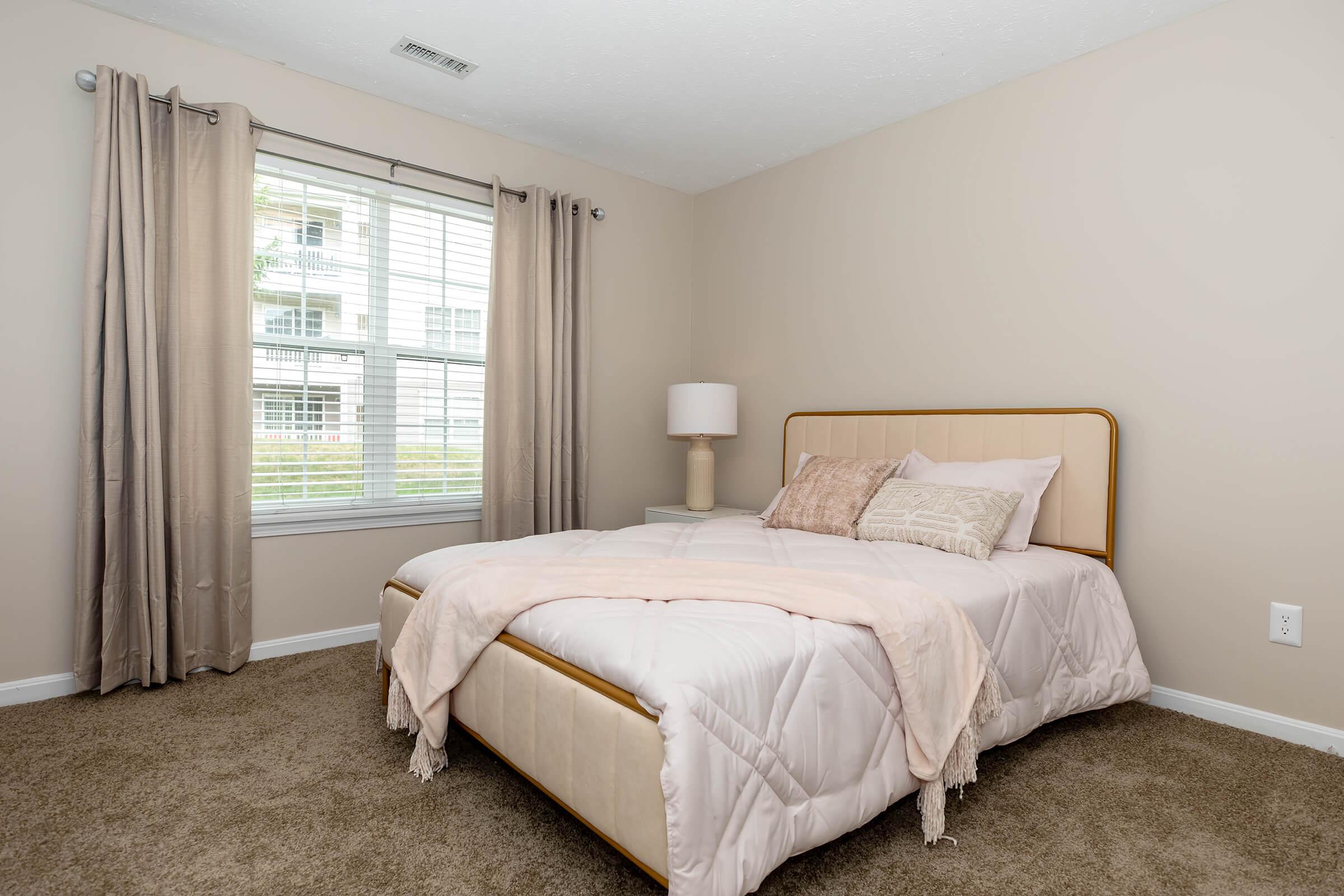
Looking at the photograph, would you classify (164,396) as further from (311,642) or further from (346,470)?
(311,642)

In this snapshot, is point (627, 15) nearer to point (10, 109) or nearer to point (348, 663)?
point (10, 109)

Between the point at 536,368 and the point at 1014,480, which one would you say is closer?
the point at 1014,480

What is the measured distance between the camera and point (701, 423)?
3.87m

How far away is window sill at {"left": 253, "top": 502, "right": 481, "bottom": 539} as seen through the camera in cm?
311

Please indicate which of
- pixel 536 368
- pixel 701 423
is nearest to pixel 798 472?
pixel 701 423

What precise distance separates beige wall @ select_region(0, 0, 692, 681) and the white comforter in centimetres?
112

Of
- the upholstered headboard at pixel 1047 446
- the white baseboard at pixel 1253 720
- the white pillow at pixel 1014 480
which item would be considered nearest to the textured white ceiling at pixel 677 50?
the upholstered headboard at pixel 1047 446

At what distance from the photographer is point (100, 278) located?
8.40ft

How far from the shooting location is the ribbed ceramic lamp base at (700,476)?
4.04 meters

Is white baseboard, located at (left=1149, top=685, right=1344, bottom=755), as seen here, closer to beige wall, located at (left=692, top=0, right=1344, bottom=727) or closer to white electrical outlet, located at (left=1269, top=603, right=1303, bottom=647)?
beige wall, located at (left=692, top=0, right=1344, bottom=727)

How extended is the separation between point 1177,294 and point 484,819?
111 inches

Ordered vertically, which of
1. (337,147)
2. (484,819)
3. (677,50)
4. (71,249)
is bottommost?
(484,819)

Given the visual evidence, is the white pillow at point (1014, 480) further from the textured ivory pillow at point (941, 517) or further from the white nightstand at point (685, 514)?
the white nightstand at point (685, 514)

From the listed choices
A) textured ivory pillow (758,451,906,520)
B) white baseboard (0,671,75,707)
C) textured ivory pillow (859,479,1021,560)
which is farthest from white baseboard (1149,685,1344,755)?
white baseboard (0,671,75,707)
